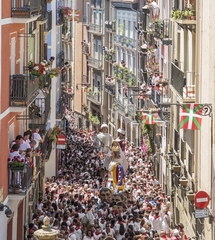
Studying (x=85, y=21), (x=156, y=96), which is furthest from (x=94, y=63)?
(x=156, y=96)

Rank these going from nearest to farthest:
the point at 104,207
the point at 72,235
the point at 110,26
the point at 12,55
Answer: the point at 12,55 → the point at 72,235 → the point at 104,207 → the point at 110,26

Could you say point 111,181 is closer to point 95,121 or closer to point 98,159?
point 98,159

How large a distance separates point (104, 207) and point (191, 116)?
11.9m

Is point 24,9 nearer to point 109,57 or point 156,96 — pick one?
point 156,96

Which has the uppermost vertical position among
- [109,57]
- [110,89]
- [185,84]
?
[185,84]

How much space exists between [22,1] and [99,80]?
55.0 metres

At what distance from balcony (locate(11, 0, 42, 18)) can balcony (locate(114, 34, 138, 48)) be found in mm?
40434

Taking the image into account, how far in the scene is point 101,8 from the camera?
87375 millimetres

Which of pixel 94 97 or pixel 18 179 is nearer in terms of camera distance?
pixel 18 179

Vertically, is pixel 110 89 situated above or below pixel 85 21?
below

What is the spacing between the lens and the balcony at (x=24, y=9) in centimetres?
3045

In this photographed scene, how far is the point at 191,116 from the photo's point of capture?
93.8 feet

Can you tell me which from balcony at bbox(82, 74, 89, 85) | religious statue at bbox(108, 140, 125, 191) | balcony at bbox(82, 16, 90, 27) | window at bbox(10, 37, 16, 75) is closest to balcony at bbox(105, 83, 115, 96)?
balcony at bbox(82, 74, 89, 85)

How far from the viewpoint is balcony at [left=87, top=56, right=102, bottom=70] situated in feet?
288
